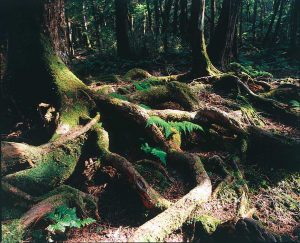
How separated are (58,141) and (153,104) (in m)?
2.62

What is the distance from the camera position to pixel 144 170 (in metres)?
5.43

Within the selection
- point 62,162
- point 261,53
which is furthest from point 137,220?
point 261,53

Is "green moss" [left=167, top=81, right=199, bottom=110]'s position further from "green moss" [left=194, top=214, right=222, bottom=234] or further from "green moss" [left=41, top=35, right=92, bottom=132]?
"green moss" [left=194, top=214, right=222, bottom=234]

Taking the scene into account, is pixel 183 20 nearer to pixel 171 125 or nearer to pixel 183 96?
pixel 183 96

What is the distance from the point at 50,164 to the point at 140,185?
137 cm

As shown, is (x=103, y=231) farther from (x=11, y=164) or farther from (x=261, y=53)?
(x=261, y=53)

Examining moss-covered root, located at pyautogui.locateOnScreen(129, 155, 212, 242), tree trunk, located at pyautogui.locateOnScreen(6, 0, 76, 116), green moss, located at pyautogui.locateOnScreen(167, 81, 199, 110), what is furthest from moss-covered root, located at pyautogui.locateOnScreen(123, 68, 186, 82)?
moss-covered root, located at pyautogui.locateOnScreen(129, 155, 212, 242)

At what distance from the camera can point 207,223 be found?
4.39 metres

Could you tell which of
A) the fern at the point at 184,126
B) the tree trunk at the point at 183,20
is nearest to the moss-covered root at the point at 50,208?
the fern at the point at 184,126

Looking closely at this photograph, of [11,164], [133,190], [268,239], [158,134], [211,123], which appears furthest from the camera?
[211,123]

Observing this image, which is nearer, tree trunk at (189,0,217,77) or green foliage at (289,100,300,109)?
green foliage at (289,100,300,109)

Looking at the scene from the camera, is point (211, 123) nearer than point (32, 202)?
No

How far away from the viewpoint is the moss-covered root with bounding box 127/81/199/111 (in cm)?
693

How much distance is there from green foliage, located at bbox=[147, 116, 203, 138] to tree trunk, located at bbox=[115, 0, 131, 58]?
10648 millimetres
